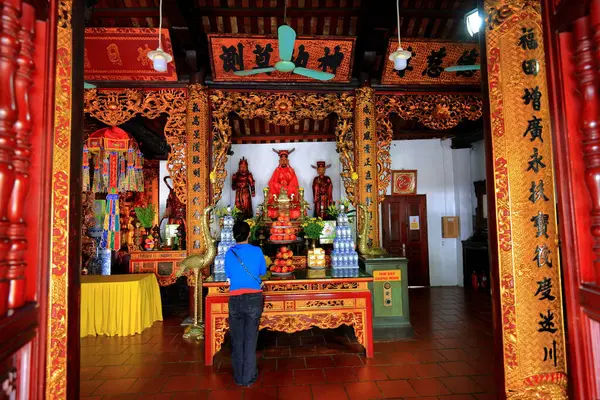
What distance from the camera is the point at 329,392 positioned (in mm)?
2596

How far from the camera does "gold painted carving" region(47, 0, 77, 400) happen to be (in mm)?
1344

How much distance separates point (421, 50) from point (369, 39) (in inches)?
31.0

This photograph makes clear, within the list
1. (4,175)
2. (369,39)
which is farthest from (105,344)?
(369,39)

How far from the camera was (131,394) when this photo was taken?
8.53 ft

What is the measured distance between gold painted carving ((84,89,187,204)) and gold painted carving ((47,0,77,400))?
3023 mm

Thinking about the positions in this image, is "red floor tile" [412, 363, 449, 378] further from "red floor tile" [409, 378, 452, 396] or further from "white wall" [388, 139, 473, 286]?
"white wall" [388, 139, 473, 286]

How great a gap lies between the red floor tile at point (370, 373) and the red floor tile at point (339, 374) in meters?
0.05

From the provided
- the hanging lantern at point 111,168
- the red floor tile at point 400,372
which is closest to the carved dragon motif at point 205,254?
the hanging lantern at point 111,168

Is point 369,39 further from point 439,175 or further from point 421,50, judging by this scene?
point 439,175

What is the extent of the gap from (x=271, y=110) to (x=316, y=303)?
285 centimetres

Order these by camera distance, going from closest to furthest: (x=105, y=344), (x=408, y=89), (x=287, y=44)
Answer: (x=287, y=44)
(x=105, y=344)
(x=408, y=89)

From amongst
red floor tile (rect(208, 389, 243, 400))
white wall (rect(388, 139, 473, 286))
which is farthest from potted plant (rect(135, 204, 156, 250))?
white wall (rect(388, 139, 473, 286))

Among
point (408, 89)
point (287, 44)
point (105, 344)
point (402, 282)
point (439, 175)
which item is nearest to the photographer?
point (287, 44)

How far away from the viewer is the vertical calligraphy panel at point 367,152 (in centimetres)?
456
